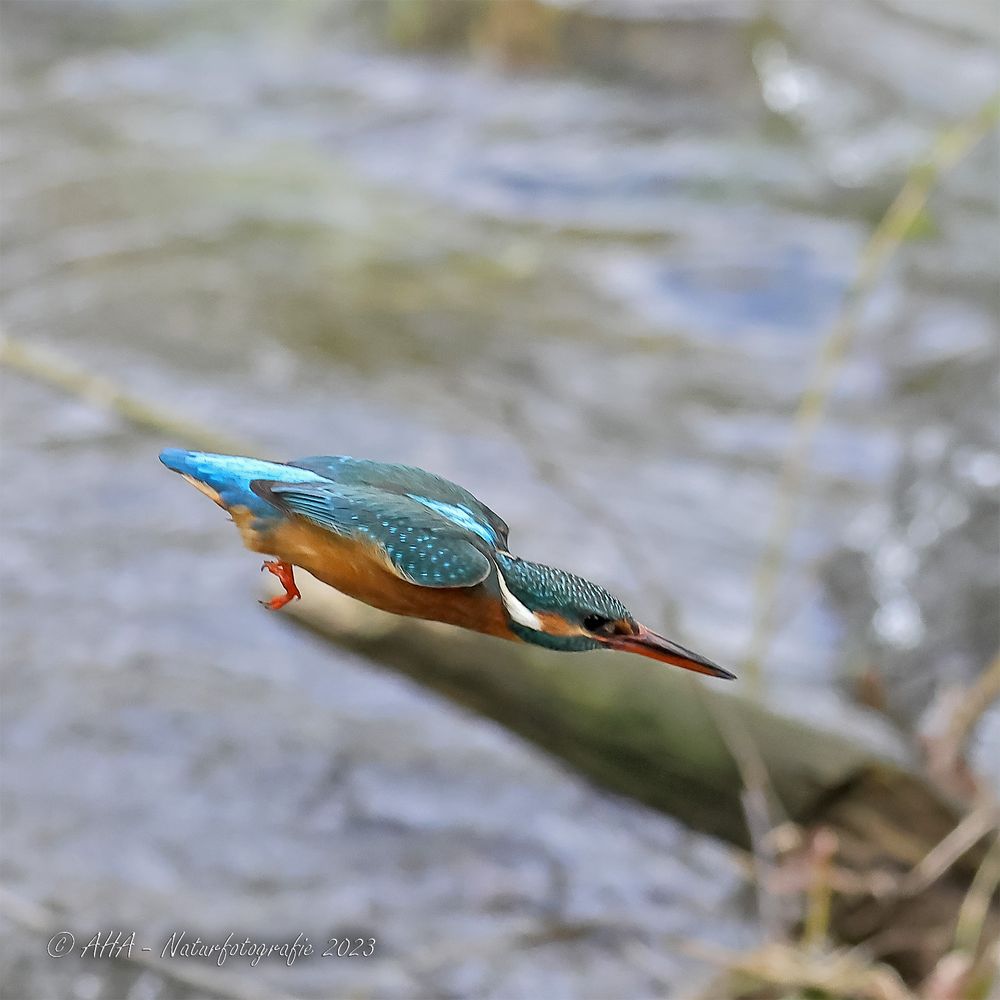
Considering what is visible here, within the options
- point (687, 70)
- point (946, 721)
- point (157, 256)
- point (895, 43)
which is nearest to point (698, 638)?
point (946, 721)

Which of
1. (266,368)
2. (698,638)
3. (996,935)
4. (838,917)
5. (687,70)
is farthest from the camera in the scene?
(687,70)

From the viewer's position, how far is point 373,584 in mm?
355

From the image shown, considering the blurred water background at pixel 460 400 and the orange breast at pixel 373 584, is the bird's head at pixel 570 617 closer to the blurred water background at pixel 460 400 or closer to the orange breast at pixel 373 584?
the orange breast at pixel 373 584

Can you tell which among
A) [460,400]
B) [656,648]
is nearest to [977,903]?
[656,648]

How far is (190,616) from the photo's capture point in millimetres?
3418

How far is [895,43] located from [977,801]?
6875 mm

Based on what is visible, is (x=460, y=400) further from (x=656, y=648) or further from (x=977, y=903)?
(x=656, y=648)

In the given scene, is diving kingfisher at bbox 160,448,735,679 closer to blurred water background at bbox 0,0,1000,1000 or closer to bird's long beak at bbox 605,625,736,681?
bird's long beak at bbox 605,625,736,681

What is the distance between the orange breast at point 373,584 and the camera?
35 centimetres

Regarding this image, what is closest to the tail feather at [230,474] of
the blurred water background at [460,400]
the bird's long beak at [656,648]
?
the bird's long beak at [656,648]

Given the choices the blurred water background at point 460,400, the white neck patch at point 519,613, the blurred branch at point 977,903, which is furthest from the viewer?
the blurred water background at point 460,400

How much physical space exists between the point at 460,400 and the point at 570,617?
4083mm

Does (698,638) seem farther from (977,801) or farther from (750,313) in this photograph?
(750,313)

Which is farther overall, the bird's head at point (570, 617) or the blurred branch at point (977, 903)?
the blurred branch at point (977, 903)
